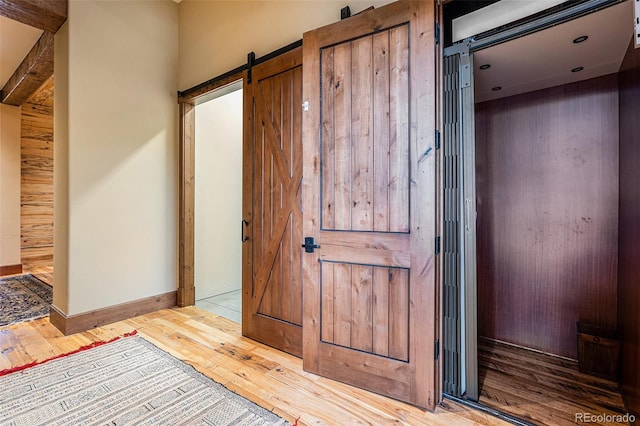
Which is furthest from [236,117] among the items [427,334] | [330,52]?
[427,334]

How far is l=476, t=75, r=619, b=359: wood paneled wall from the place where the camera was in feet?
7.81

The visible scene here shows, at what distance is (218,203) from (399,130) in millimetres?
→ 3004

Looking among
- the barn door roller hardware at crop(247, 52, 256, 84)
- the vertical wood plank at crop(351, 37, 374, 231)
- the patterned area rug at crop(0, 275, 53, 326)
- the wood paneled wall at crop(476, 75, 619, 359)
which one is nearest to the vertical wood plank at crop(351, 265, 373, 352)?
the vertical wood plank at crop(351, 37, 374, 231)

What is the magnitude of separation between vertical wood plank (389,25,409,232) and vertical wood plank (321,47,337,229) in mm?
412

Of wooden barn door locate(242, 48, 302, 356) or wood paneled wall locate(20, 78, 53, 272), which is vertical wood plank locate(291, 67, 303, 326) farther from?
wood paneled wall locate(20, 78, 53, 272)

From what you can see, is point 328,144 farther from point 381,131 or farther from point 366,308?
point 366,308

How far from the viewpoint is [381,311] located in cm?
201

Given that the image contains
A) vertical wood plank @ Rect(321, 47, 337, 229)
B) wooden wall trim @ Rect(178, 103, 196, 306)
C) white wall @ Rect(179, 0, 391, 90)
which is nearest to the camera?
vertical wood plank @ Rect(321, 47, 337, 229)

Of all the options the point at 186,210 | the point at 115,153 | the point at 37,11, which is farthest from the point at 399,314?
the point at 37,11

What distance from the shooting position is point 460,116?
1.94 metres

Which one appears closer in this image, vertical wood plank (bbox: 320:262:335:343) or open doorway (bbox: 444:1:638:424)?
open doorway (bbox: 444:1:638:424)

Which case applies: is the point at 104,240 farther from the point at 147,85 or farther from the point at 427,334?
the point at 427,334

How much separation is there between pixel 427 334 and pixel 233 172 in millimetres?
3453

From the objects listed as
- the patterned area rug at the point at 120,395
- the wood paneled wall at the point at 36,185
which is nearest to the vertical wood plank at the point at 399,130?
the patterned area rug at the point at 120,395
